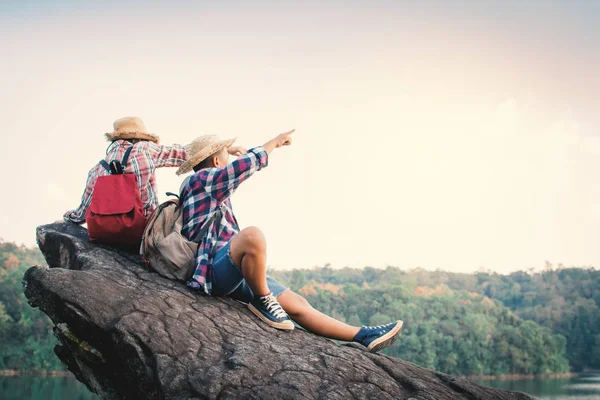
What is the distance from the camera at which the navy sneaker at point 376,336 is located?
17.1 feet

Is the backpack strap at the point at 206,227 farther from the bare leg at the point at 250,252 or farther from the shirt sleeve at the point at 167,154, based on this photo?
the shirt sleeve at the point at 167,154

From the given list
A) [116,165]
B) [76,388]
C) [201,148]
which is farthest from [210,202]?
A: [76,388]

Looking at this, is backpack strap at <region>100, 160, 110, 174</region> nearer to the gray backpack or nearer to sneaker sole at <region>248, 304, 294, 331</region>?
the gray backpack

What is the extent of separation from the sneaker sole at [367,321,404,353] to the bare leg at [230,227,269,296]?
1.11 meters

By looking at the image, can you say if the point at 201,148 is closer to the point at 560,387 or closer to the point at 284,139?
the point at 284,139

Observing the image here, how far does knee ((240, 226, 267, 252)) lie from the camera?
188 inches

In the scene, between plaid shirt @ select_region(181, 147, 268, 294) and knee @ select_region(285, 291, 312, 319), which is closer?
plaid shirt @ select_region(181, 147, 268, 294)

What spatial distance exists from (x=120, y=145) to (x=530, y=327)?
223 ft

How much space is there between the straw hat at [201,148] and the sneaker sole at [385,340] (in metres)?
2.11

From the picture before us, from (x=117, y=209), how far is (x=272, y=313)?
167 centimetres

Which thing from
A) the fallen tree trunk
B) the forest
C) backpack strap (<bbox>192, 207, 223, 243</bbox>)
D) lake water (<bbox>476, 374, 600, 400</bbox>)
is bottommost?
lake water (<bbox>476, 374, 600, 400</bbox>)

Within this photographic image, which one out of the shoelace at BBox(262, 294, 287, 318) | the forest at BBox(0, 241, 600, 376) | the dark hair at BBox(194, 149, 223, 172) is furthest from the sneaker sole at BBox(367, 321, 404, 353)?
the forest at BBox(0, 241, 600, 376)

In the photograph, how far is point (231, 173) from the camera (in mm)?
4914

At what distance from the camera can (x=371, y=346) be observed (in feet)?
17.0
